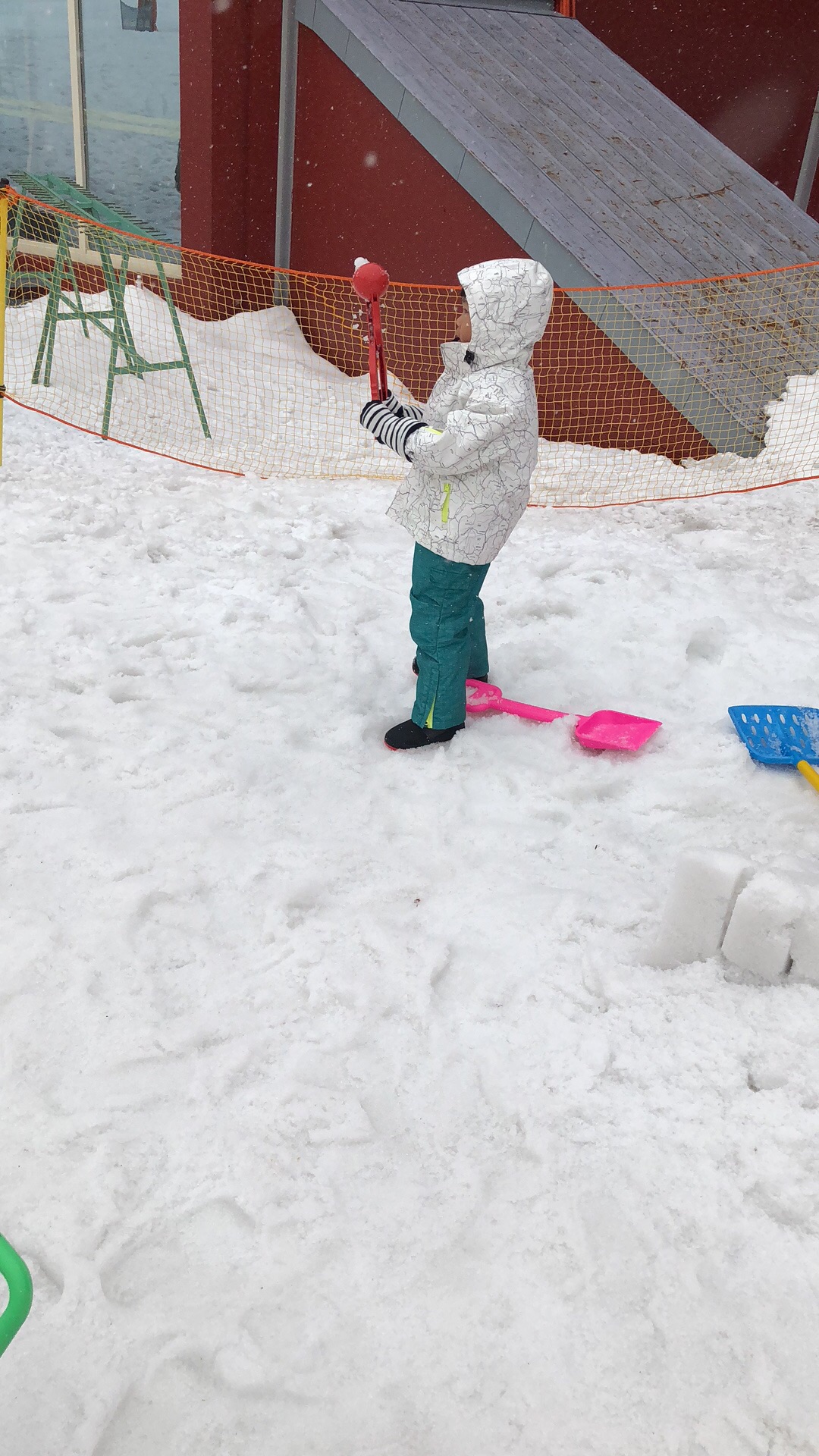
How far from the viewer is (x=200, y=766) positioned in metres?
3.21

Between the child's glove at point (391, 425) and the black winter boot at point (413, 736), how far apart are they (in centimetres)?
89

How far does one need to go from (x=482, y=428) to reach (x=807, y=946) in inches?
62.8

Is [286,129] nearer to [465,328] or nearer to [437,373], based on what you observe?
[437,373]

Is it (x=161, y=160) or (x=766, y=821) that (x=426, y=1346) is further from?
(x=161, y=160)

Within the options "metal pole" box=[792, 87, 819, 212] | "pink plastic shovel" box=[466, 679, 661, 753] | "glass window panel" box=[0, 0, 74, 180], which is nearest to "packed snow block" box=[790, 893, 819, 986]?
"pink plastic shovel" box=[466, 679, 661, 753]

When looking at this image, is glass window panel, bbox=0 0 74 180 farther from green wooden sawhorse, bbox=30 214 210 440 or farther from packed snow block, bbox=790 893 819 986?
packed snow block, bbox=790 893 819 986

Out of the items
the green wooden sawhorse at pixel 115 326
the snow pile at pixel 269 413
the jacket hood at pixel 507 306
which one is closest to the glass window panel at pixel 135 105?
the snow pile at pixel 269 413

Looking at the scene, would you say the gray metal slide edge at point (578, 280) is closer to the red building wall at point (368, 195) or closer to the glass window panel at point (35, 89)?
the red building wall at point (368, 195)

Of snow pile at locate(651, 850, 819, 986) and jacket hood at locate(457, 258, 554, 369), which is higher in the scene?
jacket hood at locate(457, 258, 554, 369)

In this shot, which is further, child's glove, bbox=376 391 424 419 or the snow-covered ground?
child's glove, bbox=376 391 424 419

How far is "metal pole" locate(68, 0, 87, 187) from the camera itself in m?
7.54

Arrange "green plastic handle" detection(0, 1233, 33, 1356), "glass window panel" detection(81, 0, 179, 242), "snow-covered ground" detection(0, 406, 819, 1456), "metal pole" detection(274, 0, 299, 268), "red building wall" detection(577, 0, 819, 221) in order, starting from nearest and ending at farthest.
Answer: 1. "green plastic handle" detection(0, 1233, 33, 1356)
2. "snow-covered ground" detection(0, 406, 819, 1456)
3. "metal pole" detection(274, 0, 299, 268)
4. "glass window panel" detection(81, 0, 179, 242)
5. "red building wall" detection(577, 0, 819, 221)

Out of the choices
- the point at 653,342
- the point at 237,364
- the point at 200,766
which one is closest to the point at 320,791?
the point at 200,766

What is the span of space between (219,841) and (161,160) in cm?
668
